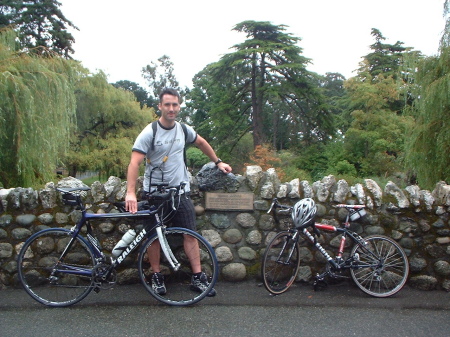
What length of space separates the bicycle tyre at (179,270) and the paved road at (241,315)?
0.11 metres

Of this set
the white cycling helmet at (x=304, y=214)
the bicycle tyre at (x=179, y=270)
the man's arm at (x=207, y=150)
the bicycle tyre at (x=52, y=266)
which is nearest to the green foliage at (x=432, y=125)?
the white cycling helmet at (x=304, y=214)

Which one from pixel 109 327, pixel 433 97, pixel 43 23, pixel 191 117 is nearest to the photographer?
pixel 109 327

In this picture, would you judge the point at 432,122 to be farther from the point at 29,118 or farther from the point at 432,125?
the point at 29,118

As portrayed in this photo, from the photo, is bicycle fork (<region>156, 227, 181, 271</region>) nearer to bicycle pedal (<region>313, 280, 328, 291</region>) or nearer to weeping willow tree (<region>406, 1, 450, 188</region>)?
bicycle pedal (<region>313, 280, 328, 291</region>)

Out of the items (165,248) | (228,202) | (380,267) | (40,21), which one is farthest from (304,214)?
(40,21)

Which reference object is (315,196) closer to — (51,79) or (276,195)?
(276,195)

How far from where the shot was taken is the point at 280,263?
14.0 feet

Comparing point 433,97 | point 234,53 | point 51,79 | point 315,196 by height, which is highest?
point 234,53

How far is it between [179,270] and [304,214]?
1.36 m

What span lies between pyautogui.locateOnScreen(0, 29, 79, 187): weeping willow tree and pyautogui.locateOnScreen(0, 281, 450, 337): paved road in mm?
4931

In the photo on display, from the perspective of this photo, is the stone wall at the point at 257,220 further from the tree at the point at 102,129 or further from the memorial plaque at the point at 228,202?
the tree at the point at 102,129

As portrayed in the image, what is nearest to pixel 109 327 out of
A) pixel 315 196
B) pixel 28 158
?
pixel 315 196

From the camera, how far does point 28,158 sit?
8.73 m

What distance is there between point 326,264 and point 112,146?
84.2ft
